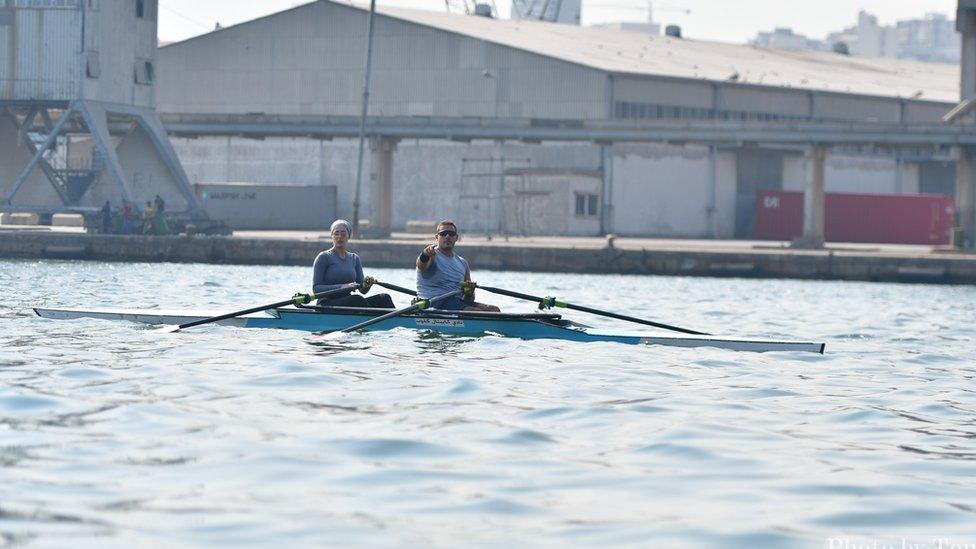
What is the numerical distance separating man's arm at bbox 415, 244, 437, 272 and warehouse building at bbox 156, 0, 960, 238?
4629 cm

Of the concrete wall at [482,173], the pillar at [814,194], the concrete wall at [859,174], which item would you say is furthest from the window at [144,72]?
the concrete wall at [859,174]

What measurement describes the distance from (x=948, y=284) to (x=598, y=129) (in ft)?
72.5

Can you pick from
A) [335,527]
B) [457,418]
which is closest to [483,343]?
[457,418]

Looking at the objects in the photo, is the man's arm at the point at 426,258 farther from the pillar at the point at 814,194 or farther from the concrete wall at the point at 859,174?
the concrete wall at the point at 859,174

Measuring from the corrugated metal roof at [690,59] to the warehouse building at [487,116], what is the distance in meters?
0.39

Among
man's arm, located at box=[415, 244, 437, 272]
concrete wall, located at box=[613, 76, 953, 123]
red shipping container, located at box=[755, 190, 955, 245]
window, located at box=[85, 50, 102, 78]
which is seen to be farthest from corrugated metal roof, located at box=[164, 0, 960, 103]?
man's arm, located at box=[415, 244, 437, 272]

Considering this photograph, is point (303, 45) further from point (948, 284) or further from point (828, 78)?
point (948, 284)

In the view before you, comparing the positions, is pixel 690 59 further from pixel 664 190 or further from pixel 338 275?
pixel 338 275

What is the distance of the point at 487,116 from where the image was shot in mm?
74688

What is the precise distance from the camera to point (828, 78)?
95.2 meters

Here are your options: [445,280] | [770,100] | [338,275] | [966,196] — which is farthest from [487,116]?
[445,280]

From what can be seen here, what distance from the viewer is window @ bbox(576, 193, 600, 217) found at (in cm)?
7381

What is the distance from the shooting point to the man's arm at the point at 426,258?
68.8 feet

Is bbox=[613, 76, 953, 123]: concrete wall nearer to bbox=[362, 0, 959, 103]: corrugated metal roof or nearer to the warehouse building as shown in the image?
the warehouse building
